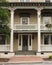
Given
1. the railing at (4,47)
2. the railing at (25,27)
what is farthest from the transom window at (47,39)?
the railing at (4,47)

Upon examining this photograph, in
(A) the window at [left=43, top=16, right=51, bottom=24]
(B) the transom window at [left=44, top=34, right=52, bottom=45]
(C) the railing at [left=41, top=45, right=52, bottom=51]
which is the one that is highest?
(A) the window at [left=43, top=16, right=51, bottom=24]

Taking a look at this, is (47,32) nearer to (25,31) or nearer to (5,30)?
(25,31)

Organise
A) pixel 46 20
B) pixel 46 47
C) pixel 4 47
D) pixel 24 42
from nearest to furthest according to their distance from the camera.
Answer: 1. pixel 4 47
2. pixel 46 47
3. pixel 24 42
4. pixel 46 20

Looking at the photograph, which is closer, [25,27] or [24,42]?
[25,27]

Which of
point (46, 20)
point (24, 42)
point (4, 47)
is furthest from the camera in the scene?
point (46, 20)

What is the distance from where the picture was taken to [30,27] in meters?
33.5

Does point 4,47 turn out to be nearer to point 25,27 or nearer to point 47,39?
point 25,27

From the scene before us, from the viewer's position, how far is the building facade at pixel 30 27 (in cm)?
3269

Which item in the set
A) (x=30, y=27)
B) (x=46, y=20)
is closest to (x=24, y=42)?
(x=30, y=27)

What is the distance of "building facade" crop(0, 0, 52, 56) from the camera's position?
1287 inches

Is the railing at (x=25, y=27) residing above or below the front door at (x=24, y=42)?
above

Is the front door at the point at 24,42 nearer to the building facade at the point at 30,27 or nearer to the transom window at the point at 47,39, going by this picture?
the building facade at the point at 30,27

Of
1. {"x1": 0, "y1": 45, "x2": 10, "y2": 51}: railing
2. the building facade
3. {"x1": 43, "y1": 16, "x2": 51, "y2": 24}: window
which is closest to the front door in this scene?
the building facade

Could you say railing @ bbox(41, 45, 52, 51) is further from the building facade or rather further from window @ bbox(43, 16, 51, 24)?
window @ bbox(43, 16, 51, 24)
